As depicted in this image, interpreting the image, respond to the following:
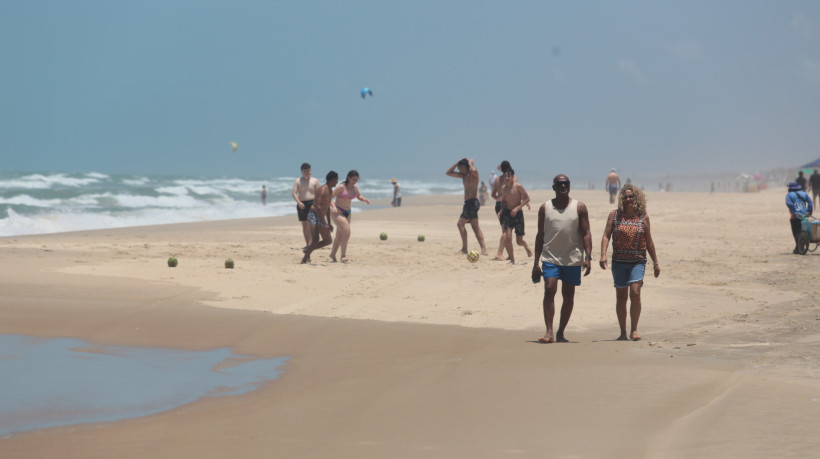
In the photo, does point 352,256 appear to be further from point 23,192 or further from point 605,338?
point 23,192

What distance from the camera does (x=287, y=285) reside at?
1196 cm

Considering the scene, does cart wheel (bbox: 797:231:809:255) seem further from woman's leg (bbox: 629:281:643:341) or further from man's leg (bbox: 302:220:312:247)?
woman's leg (bbox: 629:281:643:341)

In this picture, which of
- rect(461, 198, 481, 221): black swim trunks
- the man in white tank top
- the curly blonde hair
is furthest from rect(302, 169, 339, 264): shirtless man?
the curly blonde hair

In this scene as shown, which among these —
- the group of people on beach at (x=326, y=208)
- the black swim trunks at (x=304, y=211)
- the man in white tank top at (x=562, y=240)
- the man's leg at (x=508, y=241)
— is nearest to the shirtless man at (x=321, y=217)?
the group of people on beach at (x=326, y=208)

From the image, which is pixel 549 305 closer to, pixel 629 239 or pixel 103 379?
pixel 629 239

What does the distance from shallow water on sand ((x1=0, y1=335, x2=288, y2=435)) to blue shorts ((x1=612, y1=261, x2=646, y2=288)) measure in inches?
123

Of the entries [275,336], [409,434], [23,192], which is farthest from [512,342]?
[23,192]

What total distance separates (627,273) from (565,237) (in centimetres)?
74

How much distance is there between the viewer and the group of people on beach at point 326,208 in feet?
47.3

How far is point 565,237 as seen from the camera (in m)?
7.75

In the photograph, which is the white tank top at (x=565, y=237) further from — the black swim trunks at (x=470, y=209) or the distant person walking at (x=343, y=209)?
the black swim trunks at (x=470, y=209)

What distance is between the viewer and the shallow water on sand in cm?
555

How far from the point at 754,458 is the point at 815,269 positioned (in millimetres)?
10442

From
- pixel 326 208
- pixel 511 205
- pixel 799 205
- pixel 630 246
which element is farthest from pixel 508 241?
pixel 630 246
